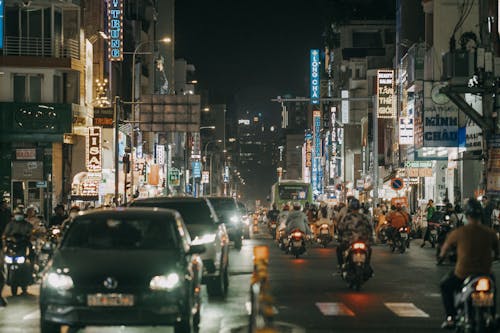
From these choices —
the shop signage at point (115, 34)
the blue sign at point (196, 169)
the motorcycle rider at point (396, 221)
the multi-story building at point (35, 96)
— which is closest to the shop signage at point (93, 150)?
the multi-story building at point (35, 96)

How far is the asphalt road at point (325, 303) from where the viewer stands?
49.6ft

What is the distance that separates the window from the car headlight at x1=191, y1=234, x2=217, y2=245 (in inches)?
1405

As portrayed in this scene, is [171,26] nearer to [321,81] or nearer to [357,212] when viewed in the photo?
[321,81]

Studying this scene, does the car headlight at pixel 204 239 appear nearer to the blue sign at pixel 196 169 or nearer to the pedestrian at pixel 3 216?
the pedestrian at pixel 3 216

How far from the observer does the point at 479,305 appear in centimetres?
1187

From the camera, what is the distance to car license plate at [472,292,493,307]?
1187 cm

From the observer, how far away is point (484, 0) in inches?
1109

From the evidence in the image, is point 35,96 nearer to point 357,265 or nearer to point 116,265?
point 357,265

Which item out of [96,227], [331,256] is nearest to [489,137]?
[331,256]

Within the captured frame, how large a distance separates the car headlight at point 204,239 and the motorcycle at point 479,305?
7266 millimetres

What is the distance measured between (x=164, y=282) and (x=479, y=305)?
358cm

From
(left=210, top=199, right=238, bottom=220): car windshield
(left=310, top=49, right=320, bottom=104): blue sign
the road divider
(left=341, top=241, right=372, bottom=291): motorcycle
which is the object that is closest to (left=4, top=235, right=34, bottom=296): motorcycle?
(left=341, top=241, right=372, bottom=291): motorcycle

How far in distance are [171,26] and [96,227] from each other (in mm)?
120871

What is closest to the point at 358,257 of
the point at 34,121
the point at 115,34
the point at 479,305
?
the point at 479,305
